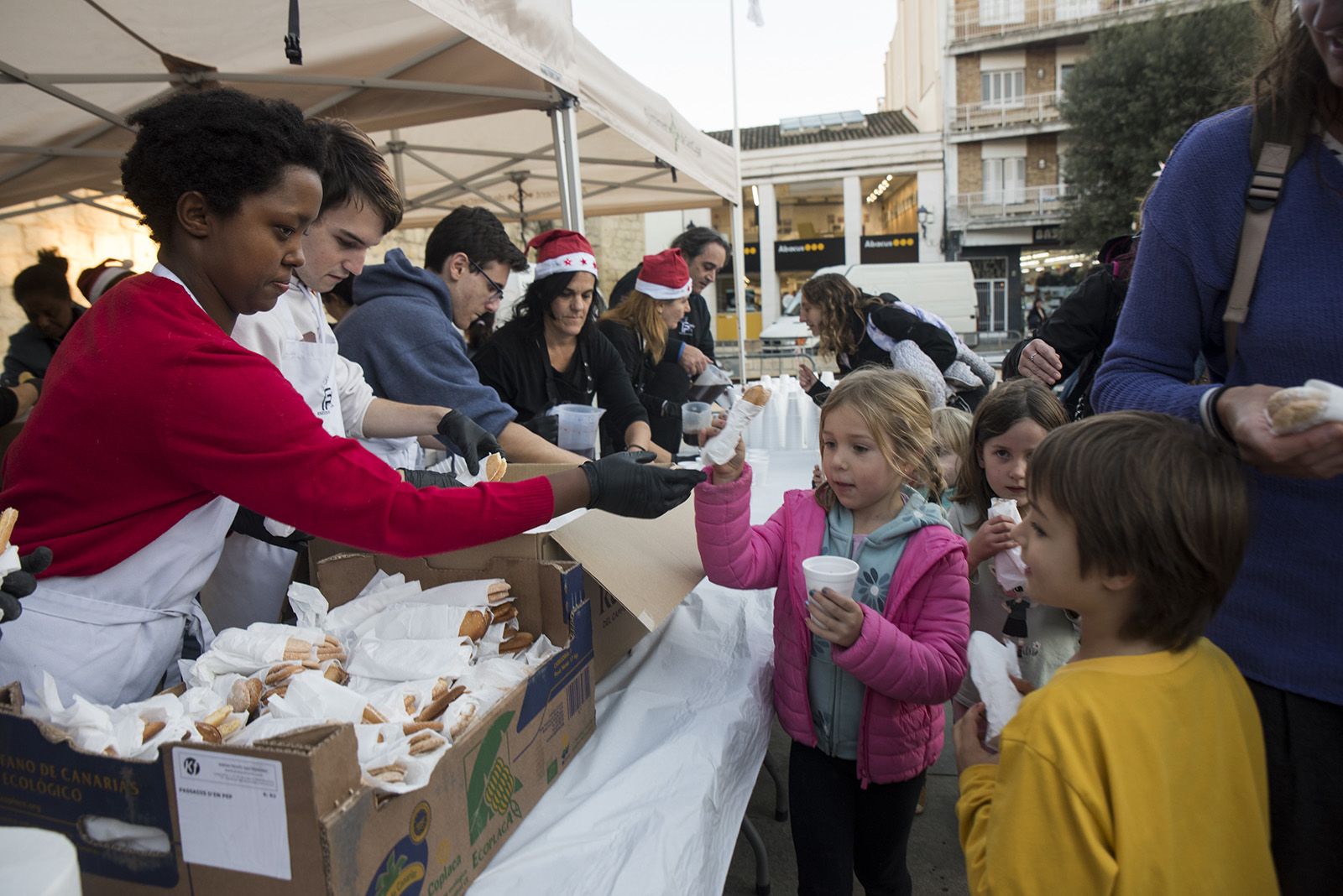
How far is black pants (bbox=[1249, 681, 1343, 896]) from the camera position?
102cm

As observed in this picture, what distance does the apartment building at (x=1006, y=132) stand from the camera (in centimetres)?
2516

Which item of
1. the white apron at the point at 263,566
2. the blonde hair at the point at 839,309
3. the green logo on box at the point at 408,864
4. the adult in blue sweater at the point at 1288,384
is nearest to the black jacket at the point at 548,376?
the white apron at the point at 263,566

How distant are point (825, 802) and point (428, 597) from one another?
92cm

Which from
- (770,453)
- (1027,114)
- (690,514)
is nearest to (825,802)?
(690,514)

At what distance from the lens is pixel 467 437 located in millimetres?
2006

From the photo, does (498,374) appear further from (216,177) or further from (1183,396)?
(1183,396)

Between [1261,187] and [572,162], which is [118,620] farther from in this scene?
[572,162]

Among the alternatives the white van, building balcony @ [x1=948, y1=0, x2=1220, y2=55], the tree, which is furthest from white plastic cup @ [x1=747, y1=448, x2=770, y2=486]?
building balcony @ [x1=948, y1=0, x2=1220, y2=55]

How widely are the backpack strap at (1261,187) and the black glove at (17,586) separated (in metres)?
1.56

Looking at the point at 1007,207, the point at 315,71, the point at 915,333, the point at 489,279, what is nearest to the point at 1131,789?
the point at 489,279

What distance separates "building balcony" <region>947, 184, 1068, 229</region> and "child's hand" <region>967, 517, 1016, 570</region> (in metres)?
26.2

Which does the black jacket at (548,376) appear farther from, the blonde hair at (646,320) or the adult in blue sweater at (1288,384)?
the adult in blue sweater at (1288,384)

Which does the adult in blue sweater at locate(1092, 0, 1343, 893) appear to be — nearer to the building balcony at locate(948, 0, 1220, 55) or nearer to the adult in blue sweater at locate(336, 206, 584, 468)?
the adult in blue sweater at locate(336, 206, 584, 468)

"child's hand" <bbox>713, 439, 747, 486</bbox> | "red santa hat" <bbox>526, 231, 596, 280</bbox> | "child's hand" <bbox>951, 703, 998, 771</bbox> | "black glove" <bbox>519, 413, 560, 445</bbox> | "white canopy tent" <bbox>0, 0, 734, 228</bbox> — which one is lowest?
"child's hand" <bbox>951, 703, 998, 771</bbox>
